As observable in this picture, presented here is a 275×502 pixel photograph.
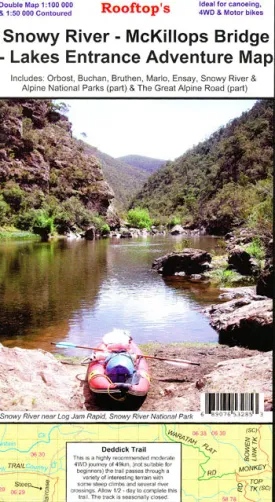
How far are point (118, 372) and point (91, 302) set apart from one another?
3.16 metres

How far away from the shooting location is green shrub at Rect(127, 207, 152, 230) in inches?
945

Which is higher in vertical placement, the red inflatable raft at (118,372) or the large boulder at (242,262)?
the large boulder at (242,262)

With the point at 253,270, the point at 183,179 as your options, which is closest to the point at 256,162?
the point at 253,270

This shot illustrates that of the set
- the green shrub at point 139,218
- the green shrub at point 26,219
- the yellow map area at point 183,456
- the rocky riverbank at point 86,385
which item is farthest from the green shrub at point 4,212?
the green shrub at point 139,218

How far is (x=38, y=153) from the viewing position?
12.5 meters

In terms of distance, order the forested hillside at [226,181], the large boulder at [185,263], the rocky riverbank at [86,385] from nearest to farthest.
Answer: the rocky riverbank at [86,385]
the forested hillside at [226,181]
the large boulder at [185,263]

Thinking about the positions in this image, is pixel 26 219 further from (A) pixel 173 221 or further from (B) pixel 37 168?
(A) pixel 173 221

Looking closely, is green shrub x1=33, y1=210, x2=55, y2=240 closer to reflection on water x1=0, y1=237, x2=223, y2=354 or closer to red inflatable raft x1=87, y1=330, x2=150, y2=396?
reflection on water x1=0, y1=237, x2=223, y2=354

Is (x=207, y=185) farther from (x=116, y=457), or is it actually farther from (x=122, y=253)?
(x=116, y=457)

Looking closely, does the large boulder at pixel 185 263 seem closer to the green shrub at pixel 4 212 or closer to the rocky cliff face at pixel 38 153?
the rocky cliff face at pixel 38 153

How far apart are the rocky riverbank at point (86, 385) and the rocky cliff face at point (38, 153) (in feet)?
23.6

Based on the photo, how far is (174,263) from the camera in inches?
378

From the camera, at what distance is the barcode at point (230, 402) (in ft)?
7.70
